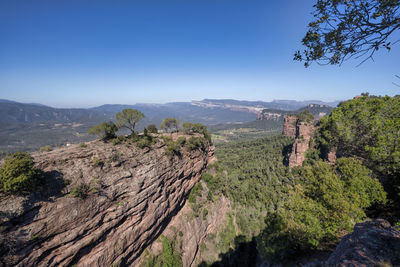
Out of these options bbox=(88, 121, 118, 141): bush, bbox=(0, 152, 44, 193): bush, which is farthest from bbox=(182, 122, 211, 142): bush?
bbox=(0, 152, 44, 193): bush

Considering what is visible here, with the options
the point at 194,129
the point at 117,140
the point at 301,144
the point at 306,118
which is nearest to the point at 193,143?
the point at 194,129

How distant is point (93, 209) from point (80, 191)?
2480 millimetres

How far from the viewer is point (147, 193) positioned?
20.7 m

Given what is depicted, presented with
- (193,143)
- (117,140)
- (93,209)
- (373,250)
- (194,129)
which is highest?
(117,140)

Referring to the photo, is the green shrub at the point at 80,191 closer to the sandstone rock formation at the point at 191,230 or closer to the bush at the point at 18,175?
the bush at the point at 18,175

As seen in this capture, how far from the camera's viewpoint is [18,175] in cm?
1270

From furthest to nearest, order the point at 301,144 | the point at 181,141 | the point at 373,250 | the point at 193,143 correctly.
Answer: the point at 301,144 < the point at 193,143 < the point at 181,141 < the point at 373,250

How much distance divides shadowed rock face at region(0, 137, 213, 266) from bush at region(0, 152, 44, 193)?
87cm

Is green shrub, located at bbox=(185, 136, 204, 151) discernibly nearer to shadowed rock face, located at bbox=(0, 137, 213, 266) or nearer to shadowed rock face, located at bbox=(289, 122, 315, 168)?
shadowed rock face, located at bbox=(0, 137, 213, 266)

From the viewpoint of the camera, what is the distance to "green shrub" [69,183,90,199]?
596 inches

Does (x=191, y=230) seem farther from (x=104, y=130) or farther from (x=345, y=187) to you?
(x=345, y=187)

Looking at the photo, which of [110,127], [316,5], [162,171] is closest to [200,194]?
[162,171]

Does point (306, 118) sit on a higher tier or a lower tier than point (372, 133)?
lower

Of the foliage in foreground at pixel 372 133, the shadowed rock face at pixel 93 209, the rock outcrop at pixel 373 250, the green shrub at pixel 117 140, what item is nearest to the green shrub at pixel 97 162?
the shadowed rock face at pixel 93 209
